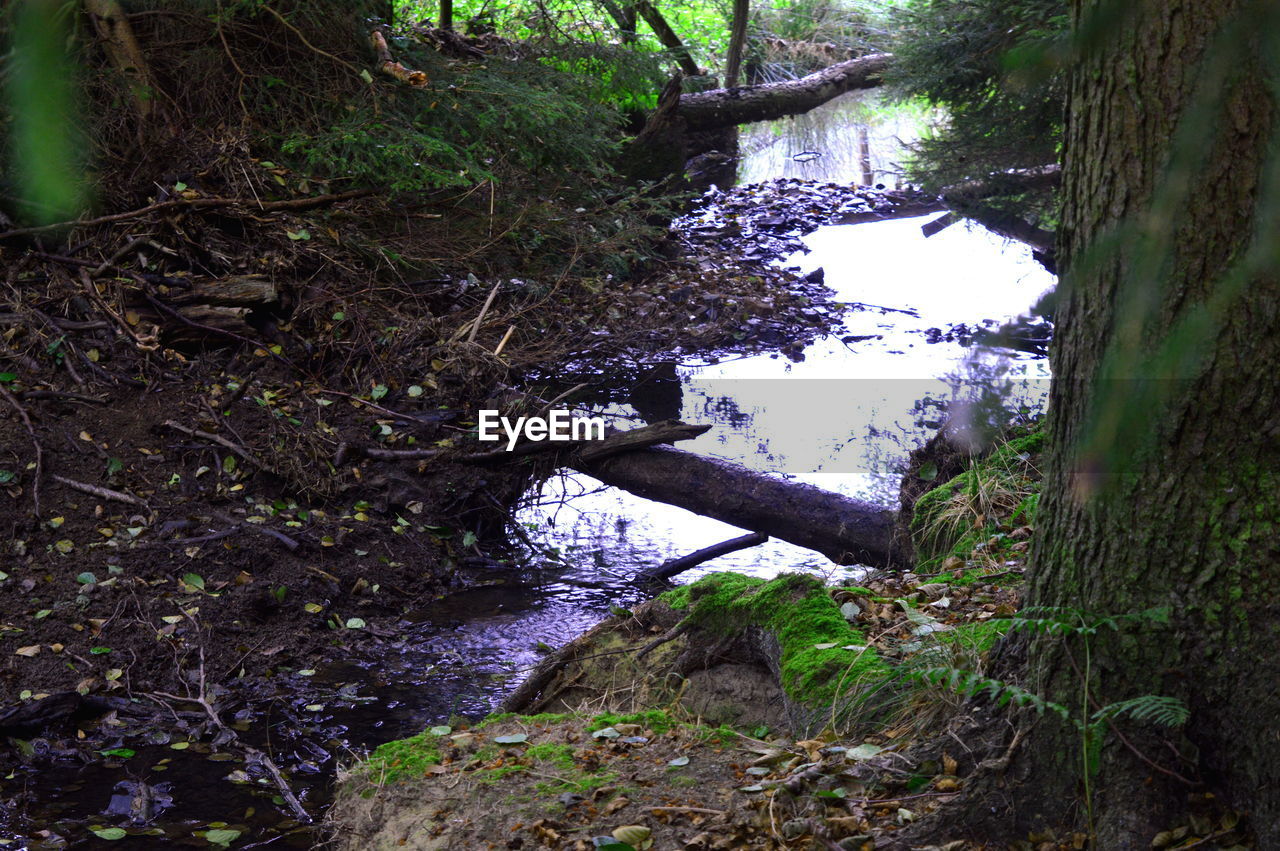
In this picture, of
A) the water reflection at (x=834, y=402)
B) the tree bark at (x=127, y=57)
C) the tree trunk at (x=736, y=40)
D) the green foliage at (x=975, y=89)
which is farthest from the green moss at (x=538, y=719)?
the tree trunk at (x=736, y=40)

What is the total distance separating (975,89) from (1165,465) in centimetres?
835

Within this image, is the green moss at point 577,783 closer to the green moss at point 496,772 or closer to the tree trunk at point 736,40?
the green moss at point 496,772

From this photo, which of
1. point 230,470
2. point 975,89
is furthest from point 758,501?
point 975,89

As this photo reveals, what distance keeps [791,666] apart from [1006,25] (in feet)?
24.4

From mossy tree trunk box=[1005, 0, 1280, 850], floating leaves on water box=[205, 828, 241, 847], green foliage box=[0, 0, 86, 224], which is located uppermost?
green foliage box=[0, 0, 86, 224]

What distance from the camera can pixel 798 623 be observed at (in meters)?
3.38

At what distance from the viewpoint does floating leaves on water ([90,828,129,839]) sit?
3.39 m

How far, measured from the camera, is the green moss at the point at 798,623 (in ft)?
9.92

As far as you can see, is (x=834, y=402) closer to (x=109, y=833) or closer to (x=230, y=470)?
(x=230, y=470)

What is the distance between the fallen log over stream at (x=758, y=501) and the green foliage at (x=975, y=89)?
3.97m

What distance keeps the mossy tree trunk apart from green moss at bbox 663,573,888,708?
864 millimetres

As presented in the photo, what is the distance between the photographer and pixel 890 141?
827 inches

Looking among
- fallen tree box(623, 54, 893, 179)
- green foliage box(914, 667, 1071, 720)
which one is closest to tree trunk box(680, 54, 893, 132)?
fallen tree box(623, 54, 893, 179)

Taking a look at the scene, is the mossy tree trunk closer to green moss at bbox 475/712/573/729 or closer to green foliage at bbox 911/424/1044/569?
green moss at bbox 475/712/573/729
